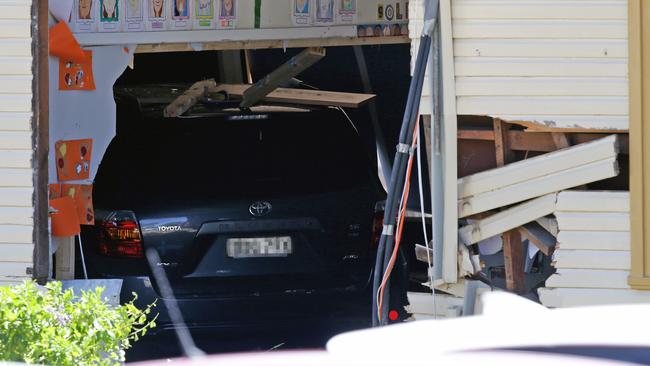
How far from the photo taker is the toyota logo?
6.52 m

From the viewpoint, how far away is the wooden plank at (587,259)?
593 centimetres

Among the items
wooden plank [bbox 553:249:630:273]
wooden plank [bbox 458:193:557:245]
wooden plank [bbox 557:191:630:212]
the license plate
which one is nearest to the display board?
the license plate

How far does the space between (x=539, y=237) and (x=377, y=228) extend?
1.07m

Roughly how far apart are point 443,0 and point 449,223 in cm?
118

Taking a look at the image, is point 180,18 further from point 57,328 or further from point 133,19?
point 57,328

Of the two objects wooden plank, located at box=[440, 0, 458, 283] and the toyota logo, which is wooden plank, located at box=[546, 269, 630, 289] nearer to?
wooden plank, located at box=[440, 0, 458, 283]

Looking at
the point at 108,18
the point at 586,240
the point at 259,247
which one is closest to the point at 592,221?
the point at 586,240

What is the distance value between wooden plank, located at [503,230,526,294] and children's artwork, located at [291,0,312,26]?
2.29 m

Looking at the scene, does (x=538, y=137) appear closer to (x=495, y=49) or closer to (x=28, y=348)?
(x=495, y=49)

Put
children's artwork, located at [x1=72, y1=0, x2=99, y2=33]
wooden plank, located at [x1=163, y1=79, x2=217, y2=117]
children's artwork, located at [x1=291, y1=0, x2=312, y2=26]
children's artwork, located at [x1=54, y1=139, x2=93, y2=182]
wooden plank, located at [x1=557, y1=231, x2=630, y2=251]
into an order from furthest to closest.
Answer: wooden plank, located at [x1=163, y1=79, x2=217, y2=117] → children's artwork, located at [x1=291, y1=0, x2=312, y2=26] → children's artwork, located at [x1=72, y1=0, x2=99, y2=33] → children's artwork, located at [x1=54, y1=139, x2=93, y2=182] → wooden plank, located at [x1=557, y1=231, x2=630, y2=251]

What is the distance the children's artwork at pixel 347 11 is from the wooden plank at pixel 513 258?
7.19ft

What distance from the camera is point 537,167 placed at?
19.5 ft

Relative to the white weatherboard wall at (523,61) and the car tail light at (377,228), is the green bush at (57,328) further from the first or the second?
the white weatherboard wall at (523,61)

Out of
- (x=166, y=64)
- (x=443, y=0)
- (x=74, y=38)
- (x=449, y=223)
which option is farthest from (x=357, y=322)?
(x=166, y=64)
